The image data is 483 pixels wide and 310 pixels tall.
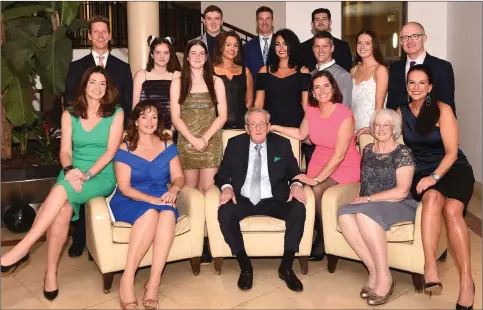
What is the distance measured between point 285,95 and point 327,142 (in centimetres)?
61

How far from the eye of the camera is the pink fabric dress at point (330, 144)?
156 inches

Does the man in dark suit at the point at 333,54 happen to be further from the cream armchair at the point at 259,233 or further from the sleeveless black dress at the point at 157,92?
the cream armchair at the point at 259,233

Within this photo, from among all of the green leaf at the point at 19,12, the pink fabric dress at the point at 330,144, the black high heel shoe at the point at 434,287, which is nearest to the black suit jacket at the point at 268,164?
the pink fabric dress at the point at 330,144

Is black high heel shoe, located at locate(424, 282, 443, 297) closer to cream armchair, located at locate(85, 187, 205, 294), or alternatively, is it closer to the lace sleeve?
the lace sleeve

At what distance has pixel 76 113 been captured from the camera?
3732 mm

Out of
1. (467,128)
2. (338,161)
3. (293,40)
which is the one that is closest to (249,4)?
(467,128)

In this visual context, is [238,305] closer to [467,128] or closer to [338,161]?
[338,161]

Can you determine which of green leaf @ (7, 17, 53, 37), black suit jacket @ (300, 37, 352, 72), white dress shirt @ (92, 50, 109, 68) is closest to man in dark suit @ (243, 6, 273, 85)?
black suit jacket @ (300, 37, 352, 72)

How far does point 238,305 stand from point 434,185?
1.48 meters

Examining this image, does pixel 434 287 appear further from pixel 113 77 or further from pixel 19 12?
pixel 19 12

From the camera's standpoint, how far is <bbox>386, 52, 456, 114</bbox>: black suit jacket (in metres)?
4.10

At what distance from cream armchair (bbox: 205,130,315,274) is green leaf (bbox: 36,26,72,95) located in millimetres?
2281

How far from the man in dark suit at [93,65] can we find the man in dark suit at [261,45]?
1.19 meters

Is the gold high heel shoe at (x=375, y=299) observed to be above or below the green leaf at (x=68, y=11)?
below
